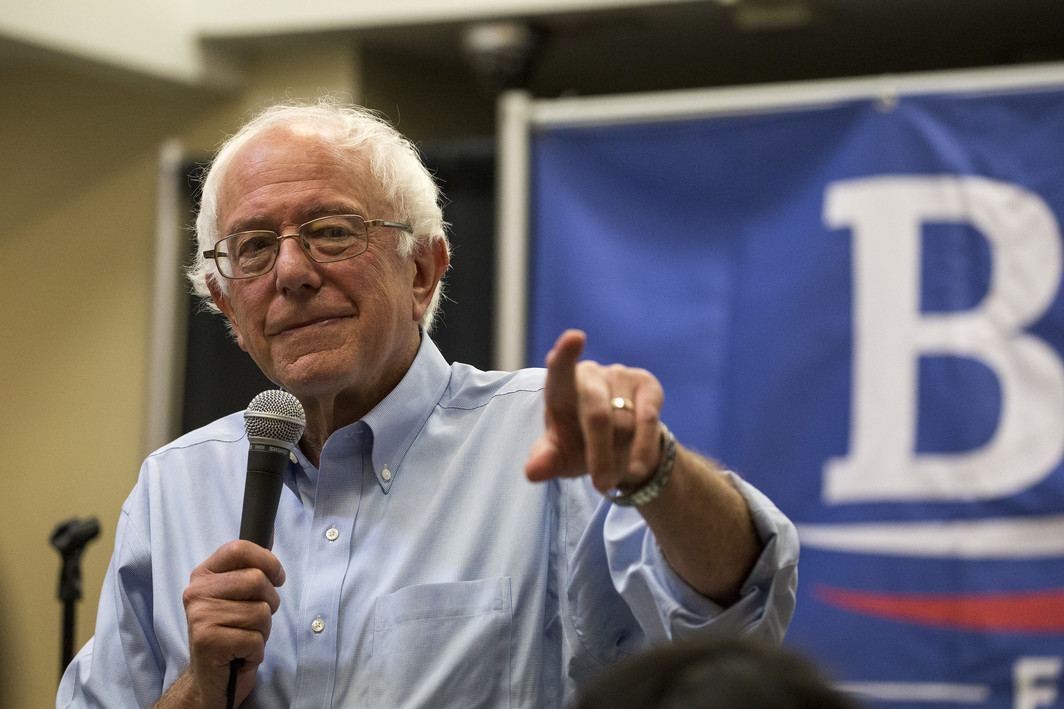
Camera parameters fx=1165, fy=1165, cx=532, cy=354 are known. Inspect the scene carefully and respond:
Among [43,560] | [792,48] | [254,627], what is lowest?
[43,560]

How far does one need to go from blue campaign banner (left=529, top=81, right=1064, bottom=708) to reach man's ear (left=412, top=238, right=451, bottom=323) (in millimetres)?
1689

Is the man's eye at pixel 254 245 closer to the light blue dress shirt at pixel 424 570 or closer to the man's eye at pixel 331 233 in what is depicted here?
the man's eye at pixel 331 233

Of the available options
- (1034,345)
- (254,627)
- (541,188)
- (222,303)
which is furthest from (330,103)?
(1034,345)

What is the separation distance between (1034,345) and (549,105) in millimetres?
1571

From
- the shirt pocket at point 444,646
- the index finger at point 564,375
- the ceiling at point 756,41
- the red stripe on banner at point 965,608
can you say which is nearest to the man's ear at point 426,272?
the shirt pocket at point 444,646

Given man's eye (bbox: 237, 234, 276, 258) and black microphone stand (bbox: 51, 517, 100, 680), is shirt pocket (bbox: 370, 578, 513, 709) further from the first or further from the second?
black microphone stand (bbox: 51, 517, 100, 680)

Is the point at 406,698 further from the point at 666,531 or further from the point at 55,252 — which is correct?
the point at 55,252

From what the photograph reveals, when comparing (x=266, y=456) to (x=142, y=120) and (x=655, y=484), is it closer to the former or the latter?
(x=655, y=484)

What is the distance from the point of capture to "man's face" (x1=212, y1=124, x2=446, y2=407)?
158 centimetres

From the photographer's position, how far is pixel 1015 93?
10.5ft

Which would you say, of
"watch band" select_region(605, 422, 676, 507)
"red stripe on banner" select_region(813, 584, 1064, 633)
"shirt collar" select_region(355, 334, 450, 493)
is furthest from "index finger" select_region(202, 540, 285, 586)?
"red stripe on banner" select_region(813, 584, 1064, 633)

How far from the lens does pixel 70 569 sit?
232cm

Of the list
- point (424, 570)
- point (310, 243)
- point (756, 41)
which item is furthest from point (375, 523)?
point (756, 41)

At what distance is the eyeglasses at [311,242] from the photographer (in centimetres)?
163
